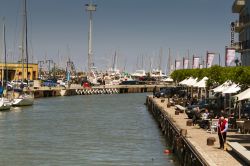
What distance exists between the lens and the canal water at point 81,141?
3434 cm

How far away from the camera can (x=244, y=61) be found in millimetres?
71250

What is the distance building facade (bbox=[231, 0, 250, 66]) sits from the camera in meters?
67.6

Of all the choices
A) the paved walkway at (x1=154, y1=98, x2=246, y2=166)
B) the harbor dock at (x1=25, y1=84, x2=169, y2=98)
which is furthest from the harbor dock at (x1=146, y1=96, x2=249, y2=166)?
the harbor dock at (x1=25, y1=84, x2=169, y2=98)

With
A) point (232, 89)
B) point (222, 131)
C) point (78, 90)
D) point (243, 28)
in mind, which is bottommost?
point (78, 90)

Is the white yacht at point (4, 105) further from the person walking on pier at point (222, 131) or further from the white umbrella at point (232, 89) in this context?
the person walking on pier at point (222, 131)

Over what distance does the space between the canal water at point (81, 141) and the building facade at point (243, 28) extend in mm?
14258

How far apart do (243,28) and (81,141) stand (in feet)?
120

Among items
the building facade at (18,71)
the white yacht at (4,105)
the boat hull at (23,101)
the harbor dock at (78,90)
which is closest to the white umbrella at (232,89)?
the white yacht at (4,105)

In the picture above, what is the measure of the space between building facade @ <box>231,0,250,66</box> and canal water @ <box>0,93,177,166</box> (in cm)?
1426

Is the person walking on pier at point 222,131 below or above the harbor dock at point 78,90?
above

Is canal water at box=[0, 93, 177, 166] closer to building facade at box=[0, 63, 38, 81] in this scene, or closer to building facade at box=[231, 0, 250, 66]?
building facade at box=[231, 0, 250, 66]

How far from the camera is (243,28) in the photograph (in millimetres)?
72938

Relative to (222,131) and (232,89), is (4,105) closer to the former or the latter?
(232,89)

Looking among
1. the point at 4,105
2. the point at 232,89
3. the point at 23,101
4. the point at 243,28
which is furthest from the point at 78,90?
the point at 232,89
